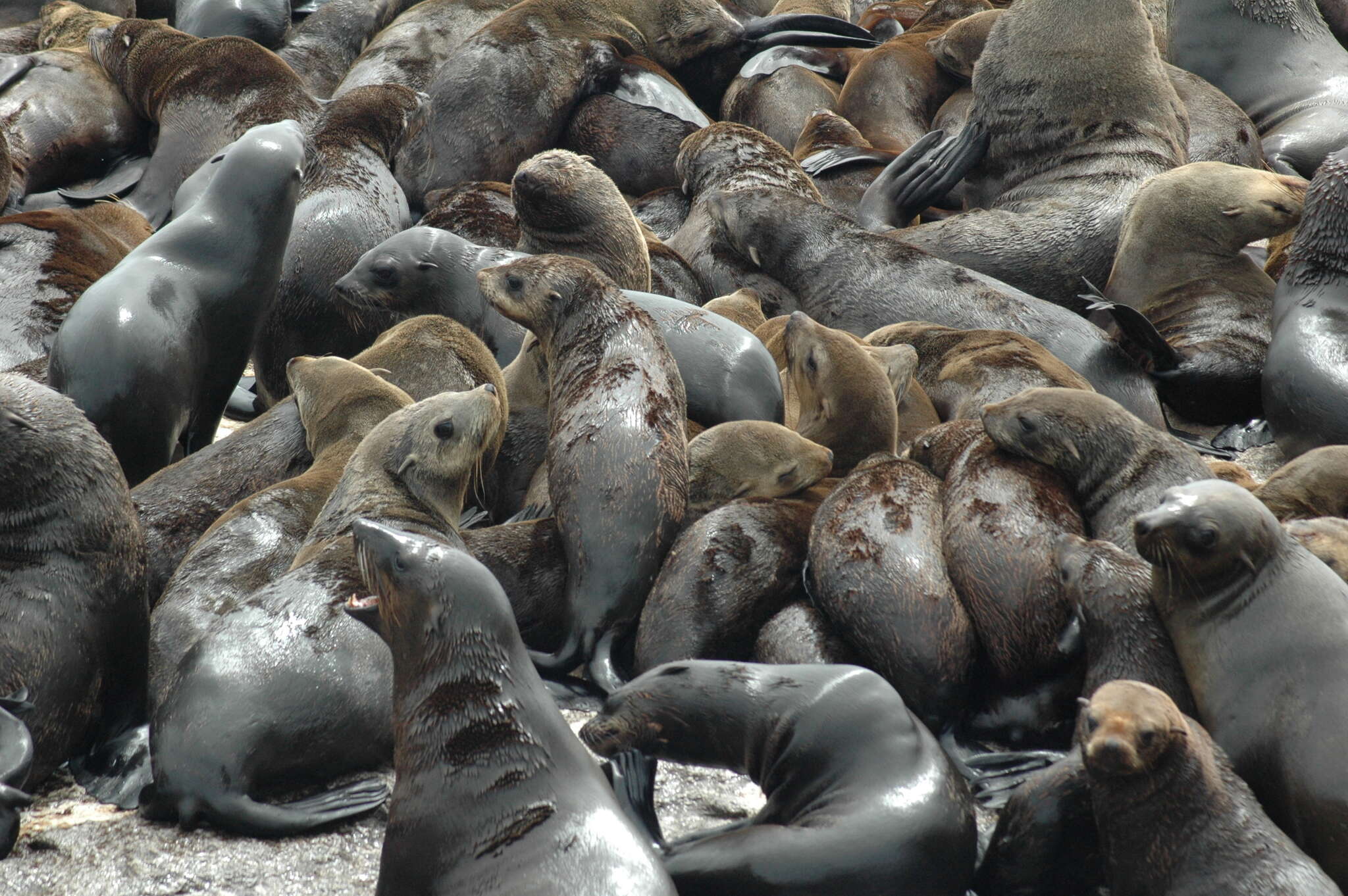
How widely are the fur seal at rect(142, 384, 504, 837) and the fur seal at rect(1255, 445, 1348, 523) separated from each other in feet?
9.51

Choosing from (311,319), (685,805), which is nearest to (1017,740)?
(685,805)

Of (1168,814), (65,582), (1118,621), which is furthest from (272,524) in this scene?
(1168,814)

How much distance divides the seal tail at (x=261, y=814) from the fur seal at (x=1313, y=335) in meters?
4.12

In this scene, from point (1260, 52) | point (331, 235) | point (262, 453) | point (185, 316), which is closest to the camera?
point (262, 453)

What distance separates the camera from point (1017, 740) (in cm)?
404

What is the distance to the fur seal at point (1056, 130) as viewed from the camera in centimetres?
778

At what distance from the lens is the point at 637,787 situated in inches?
138

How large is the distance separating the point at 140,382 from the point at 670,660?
7.80ft

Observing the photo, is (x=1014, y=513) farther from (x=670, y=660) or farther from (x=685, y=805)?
(x=685, y=805)

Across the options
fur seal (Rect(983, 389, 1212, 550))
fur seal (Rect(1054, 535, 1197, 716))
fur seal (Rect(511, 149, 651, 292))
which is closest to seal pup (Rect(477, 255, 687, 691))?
fur seal (Rect(511, 149, 651, 292))

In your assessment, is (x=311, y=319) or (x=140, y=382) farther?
(x=311, y=319)

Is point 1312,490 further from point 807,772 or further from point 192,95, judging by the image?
point 192,95

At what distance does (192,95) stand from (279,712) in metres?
5.96

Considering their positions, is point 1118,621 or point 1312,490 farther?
point 1312,490
